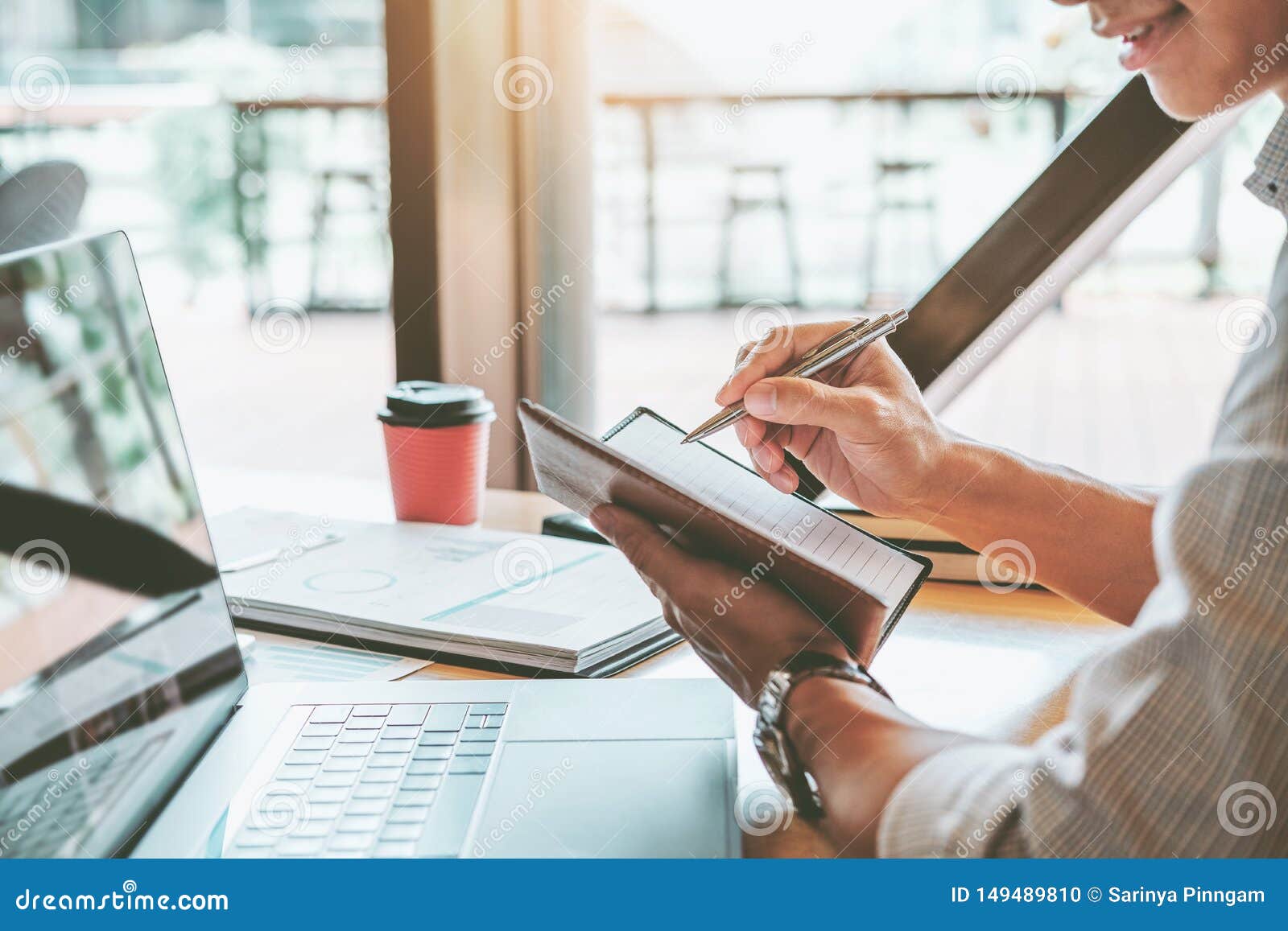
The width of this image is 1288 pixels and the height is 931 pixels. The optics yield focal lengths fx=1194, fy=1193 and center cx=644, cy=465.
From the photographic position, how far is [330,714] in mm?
814

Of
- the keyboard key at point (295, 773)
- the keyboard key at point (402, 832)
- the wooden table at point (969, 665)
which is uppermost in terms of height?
the keyboard key at point (295, 773)

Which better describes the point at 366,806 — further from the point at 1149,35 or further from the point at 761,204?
the point at 761,204

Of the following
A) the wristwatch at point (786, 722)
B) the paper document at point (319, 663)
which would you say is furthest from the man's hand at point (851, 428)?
the paper document at point (319, 663)

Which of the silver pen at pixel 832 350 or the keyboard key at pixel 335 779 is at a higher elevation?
the silver pen at pixel 832 350

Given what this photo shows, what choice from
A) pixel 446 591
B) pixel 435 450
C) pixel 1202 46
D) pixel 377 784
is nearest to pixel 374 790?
pixel 377 784

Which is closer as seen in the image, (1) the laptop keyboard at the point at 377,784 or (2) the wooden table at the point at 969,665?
(1) the laptop keyboard at the point at 377,784

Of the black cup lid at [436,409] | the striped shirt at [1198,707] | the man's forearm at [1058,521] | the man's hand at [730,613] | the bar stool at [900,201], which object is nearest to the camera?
the striped shirt at [1198,707]

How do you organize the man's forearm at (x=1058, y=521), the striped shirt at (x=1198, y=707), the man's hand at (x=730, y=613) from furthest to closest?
the man's forearm at (x=1058, y=521), the man's hand at (x=730, y=613), the striped shirt at (x=1198, y=707)

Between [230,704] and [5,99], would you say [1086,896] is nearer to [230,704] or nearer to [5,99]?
[230,704]

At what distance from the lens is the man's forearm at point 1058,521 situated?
1005mm

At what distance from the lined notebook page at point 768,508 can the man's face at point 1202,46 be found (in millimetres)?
395

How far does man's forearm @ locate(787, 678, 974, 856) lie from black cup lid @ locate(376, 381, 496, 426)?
0.64m

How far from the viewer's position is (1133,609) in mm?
1002

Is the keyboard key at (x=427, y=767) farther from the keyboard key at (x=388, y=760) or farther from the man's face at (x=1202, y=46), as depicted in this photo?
the man's face at (x=1202, y=46)
